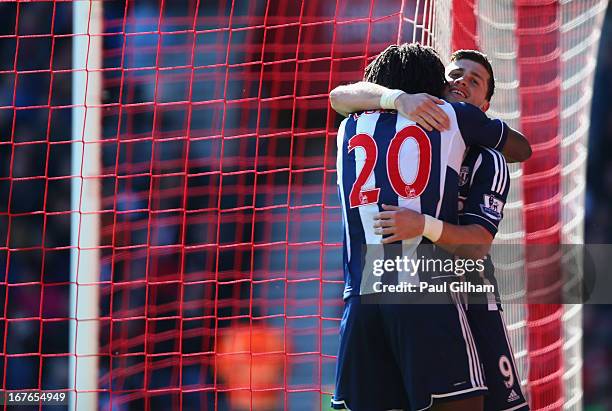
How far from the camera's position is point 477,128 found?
2.77 meters

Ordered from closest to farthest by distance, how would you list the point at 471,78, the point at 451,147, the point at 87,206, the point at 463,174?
1. the point at 451,147
2. the point at 463,174
3. the point at 471,78
4. the point at 87,206

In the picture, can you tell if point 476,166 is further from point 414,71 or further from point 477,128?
point 414,71

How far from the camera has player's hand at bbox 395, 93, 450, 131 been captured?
268 cm

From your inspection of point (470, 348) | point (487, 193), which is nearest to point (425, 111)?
point (487, 193)

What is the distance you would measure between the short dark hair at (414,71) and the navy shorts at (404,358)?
589mm

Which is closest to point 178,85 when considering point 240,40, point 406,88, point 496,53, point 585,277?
point 240,40

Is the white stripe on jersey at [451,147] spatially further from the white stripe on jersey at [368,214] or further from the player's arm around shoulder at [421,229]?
the white stripe on jersey at [368,214]

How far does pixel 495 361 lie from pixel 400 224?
45cm

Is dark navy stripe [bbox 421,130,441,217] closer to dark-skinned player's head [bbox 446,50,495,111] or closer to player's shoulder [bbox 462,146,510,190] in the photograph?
player's shoulder [bbox 462,146,510,190]

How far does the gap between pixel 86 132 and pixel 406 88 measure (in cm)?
220

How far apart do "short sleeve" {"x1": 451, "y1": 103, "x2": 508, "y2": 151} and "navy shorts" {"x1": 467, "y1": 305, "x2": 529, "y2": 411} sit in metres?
0.43

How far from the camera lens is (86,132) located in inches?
184

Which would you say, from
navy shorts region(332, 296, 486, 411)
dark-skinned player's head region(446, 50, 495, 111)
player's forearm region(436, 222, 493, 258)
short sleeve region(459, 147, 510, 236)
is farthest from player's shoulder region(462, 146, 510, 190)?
navy shorts region(332, 296, 486, 411)

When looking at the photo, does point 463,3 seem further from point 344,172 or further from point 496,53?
point 344,172
